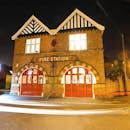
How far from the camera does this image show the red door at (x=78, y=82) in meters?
15.0

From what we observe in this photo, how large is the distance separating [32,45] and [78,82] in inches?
268

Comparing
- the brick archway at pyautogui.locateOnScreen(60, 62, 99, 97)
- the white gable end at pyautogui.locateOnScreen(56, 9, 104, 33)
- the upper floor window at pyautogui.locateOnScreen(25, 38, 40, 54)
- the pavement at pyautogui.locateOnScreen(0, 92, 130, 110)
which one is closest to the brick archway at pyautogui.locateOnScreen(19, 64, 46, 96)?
the upper floor window at pyautogui.locateOnScreen(25, 38, 40, 54)

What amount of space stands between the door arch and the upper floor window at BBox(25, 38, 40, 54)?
14.7ft

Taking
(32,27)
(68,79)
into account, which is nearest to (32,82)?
(68,79)

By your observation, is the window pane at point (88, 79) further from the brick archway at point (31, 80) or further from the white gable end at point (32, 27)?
the white gable end at point (32, 27)

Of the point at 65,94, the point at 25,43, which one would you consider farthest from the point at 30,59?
the point at 65,94

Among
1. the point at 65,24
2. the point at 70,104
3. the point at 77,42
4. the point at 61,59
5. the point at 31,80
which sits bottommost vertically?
the point at 70,104

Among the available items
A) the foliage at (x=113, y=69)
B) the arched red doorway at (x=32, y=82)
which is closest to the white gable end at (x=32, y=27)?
the arched red doorway at (x=32, y=82)

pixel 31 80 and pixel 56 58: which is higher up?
pixel 56 58

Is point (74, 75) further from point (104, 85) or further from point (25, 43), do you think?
point (25, 43)

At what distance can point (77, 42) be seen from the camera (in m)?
16.0

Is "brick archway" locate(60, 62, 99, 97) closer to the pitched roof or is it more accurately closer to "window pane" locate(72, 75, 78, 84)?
"window pane" locate(72, 75, 78, 84)

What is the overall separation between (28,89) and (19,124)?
11026 mm

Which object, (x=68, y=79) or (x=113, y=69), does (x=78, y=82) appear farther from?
(x=113, y=69)
